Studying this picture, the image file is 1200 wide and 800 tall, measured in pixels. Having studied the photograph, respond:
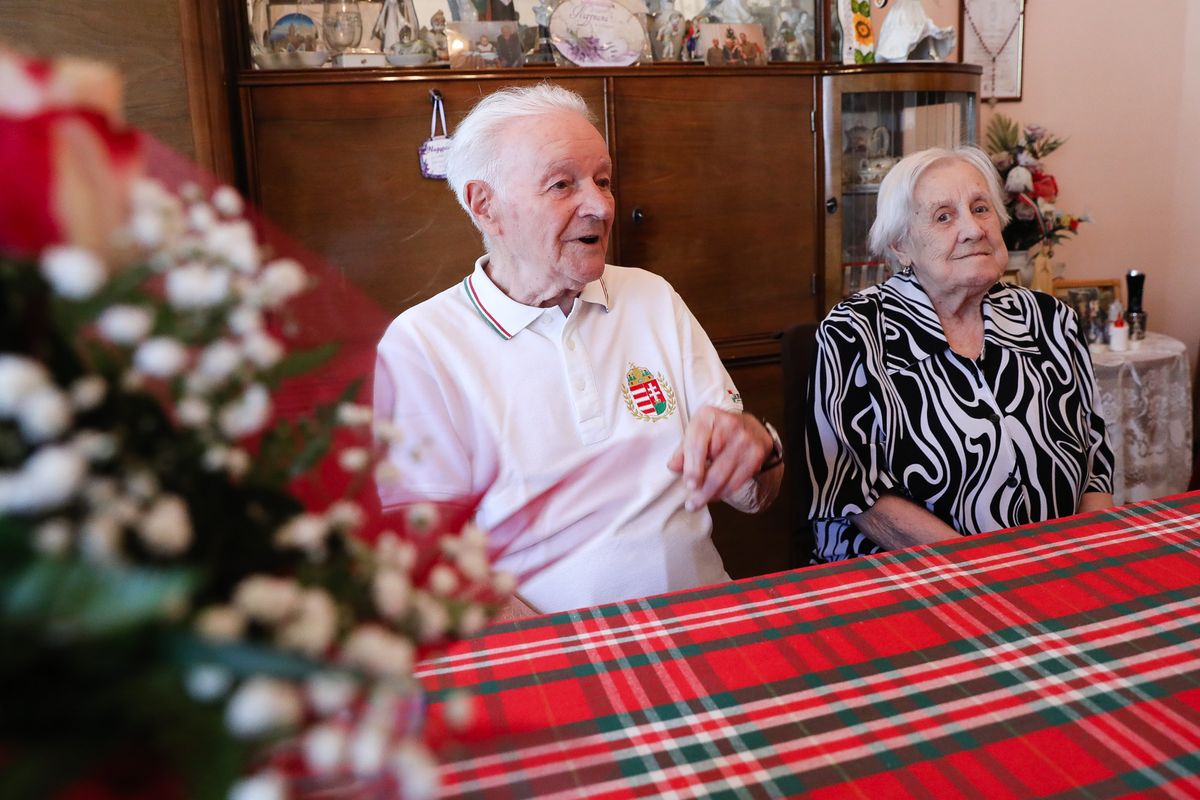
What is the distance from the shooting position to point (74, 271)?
0.99 feet

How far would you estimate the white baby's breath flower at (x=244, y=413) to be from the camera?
1.17 feet

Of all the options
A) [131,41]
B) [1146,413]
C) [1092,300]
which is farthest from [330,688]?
[1092,300]

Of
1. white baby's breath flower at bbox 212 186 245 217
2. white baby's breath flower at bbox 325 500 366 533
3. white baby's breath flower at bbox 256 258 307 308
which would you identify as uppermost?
white baby's breath flower at bbox 212 186 245 217

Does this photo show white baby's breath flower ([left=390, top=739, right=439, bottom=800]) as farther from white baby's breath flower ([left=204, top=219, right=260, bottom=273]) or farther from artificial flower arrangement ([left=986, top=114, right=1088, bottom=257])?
artificial flower arrangement ([left=986, top=114, right=1088, bottom=257])

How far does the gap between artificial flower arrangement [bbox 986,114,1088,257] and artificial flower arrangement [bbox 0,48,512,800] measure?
2.99 meters

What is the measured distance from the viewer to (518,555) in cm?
65

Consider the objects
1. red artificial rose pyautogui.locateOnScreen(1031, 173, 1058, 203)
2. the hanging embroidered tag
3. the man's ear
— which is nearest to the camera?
the man's ear

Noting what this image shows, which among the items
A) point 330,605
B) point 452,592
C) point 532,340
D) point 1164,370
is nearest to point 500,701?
point 452,592

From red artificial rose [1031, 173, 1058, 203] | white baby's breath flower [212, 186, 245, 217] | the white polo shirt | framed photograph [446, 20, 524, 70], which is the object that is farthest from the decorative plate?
white baby's breath flower [212, 186, 245, 217]

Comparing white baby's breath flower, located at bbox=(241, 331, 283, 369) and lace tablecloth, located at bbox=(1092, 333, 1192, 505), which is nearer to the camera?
white baby's breath flower, located at bbox=(241, 331, 283, 369)

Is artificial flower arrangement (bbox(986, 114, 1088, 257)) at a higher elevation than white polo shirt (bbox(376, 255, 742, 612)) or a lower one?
higher

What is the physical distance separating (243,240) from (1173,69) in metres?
4.60

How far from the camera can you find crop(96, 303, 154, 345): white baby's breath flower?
32 centimetres

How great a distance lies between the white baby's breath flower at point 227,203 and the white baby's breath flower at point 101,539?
0.53 feet
